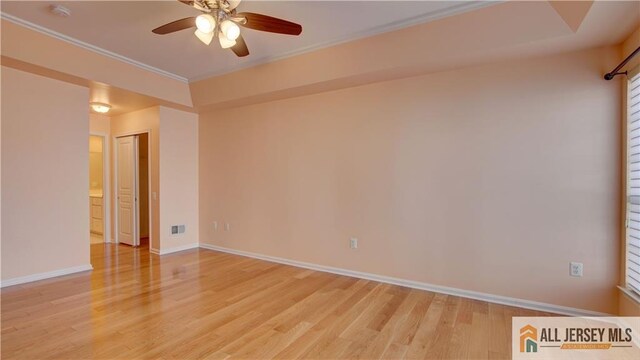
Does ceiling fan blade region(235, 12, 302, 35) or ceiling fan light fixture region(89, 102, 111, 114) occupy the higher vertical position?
ceiling fan blade region(235, 12, 302, 35)

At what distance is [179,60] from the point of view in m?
3.95

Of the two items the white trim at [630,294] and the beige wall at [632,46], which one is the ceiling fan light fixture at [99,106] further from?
the white trim at [630,294]

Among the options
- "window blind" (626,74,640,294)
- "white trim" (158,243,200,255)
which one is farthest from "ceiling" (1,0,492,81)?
"white trim" (158,243,200,255)

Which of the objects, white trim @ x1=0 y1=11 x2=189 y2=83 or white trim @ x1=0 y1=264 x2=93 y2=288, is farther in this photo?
white trim @ x1=0 y1=264 x2=93 y2=288

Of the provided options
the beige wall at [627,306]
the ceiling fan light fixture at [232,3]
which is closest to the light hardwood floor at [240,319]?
the beige wall at [627,306]

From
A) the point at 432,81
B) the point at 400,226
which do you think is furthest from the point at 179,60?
the point at 400,226

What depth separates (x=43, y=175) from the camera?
3.63 metres

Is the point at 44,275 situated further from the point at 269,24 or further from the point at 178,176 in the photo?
the point at 269,24

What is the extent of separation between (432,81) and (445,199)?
52.2 inches

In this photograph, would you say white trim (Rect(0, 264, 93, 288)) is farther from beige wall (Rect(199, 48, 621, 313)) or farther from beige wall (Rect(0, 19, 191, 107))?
beige wall (Rect(0, 19, 191, 107))

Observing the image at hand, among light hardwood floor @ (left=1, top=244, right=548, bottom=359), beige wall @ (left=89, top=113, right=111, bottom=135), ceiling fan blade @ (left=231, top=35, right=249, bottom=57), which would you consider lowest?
light hardwood floor @ (left=1, top=244, right=548, bottom=359)

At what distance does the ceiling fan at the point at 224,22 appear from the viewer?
2.23m

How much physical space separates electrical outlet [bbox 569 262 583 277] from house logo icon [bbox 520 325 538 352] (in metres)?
0.67

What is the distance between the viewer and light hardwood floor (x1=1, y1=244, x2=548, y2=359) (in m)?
2.20
